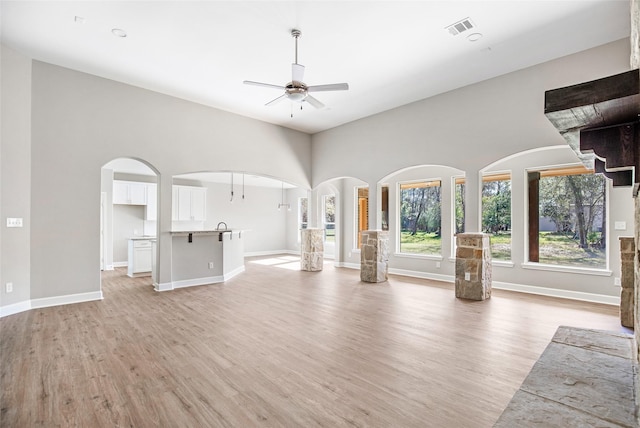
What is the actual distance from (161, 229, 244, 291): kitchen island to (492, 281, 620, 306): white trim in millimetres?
5534

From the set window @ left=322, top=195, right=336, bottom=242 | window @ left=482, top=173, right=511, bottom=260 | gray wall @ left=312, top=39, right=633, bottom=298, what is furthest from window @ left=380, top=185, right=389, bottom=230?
window @ left=322, top=195, right=336, bottom=242

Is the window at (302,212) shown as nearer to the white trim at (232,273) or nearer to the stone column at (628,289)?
→ the white trim at (232,273)

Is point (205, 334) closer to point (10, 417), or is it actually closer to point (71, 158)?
point (10, 417)

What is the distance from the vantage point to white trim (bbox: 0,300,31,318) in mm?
4426

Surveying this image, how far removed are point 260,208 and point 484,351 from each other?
10253 mm

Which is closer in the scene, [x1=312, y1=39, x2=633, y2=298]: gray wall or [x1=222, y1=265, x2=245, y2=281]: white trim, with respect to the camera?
[x1=312, y1=39, x2=633, y2=298]: gray wall

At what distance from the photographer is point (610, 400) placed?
1.08 m

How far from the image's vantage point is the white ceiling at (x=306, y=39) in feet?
12.2

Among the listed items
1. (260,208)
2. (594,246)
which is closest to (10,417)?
(594,246)

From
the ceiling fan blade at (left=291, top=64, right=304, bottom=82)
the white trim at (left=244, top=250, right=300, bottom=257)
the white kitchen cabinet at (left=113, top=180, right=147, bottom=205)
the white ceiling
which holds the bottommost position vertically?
the white trim at (left=244, top=250, right=300, bottom=257)

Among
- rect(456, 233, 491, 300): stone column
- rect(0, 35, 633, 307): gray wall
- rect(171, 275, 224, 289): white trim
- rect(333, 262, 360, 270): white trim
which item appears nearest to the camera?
rect(0, 35, 633, 307): gray wall

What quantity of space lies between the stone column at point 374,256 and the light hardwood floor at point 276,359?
1.34m

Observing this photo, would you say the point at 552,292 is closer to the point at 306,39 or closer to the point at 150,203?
the point at 306,39

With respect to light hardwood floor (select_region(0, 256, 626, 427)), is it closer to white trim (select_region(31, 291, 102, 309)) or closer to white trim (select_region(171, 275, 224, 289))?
white trim (select_region(31, 291, 102, 309))
